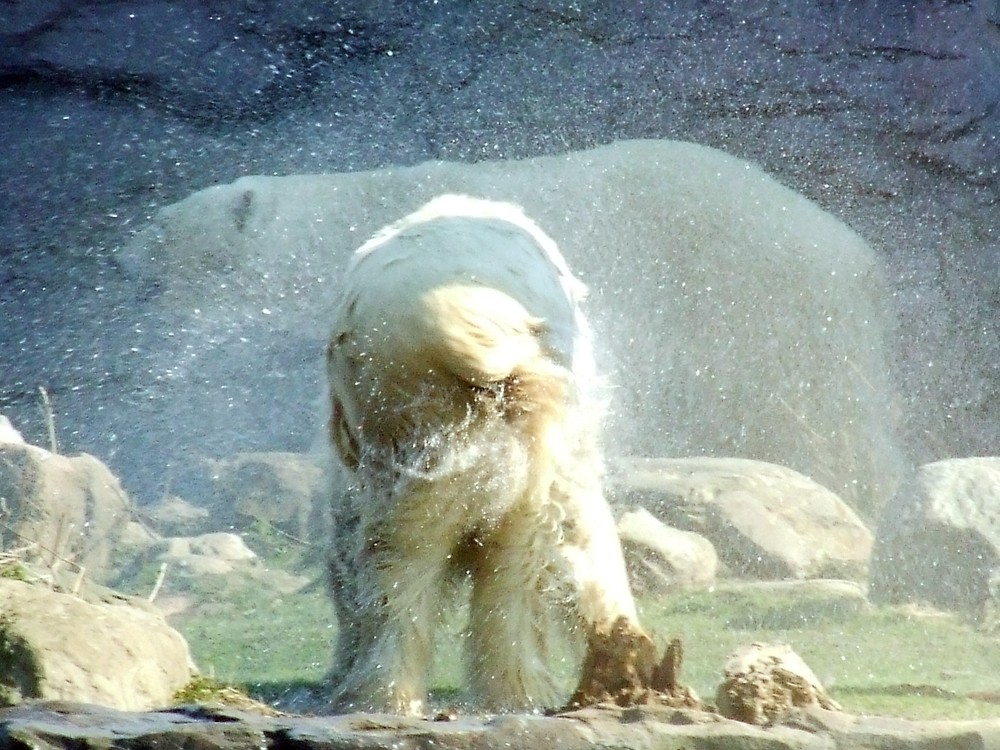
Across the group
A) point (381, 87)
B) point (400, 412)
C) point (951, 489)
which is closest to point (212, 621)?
point (400, 412)

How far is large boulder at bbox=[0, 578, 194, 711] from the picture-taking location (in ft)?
11.1

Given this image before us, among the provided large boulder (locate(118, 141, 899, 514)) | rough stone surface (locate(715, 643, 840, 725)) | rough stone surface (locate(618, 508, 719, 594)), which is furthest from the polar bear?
large boulder (locate(118, 141, 899, 514))

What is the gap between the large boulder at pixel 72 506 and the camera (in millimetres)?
6227

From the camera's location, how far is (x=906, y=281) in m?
9.00

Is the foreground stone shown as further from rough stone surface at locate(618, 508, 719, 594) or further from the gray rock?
the gray rock

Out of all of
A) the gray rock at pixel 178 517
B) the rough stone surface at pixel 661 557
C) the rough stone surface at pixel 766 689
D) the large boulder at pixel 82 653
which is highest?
the rough stone surface at pixel 766 689

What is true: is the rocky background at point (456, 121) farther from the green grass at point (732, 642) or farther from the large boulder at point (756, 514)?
the green grass at point (732, 642)

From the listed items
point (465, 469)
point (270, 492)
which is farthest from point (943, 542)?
point (270, 492)

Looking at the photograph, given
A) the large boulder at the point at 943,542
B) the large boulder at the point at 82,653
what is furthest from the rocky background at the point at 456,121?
the large boulder at the point at 82,653

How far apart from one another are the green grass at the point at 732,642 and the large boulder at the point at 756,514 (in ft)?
1.58

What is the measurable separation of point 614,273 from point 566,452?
4.28 meters

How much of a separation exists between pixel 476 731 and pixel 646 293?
5.76 meters

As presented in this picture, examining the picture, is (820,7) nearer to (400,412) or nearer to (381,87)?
(381,87)

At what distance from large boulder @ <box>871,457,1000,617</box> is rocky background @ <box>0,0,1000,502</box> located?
87.8 inches
